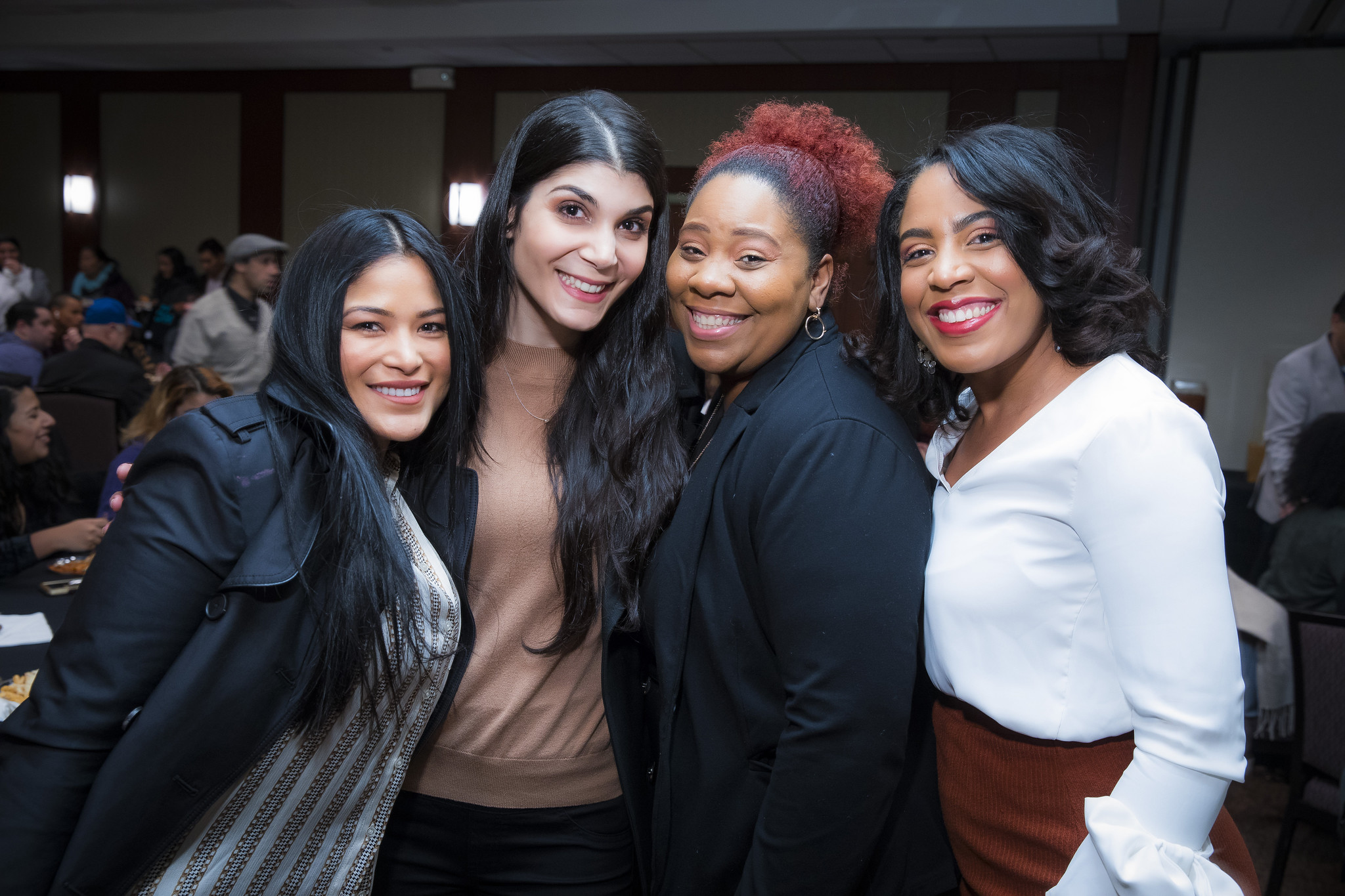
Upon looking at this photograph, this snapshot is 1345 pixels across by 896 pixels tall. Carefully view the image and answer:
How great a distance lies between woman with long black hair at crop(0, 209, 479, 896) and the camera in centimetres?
109

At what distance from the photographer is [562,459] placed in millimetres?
1585

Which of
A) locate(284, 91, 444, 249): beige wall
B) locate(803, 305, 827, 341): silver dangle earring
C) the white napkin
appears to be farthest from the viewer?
locate(284, 91, 444, 249): beige wall

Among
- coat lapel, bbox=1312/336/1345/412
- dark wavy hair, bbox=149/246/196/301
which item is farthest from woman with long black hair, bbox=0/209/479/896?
dark wavy hair, bbox=149/246/196/301

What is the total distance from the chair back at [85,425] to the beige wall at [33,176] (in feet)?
21.2

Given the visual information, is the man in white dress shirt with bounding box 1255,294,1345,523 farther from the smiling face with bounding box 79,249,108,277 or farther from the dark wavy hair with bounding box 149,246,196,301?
the smiling face with bounding box 79,249,108,277

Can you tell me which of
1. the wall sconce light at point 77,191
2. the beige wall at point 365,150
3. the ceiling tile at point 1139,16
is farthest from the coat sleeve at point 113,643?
the wall sconce light at point 77,191

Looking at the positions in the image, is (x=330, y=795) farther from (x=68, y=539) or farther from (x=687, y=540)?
(x=68, y=539)

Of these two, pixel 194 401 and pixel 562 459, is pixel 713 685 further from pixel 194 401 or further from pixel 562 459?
pixel 194 401

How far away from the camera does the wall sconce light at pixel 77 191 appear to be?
959cm

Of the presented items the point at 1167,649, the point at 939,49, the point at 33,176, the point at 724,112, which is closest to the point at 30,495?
the point at 1167,649

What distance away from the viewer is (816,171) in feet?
4.67

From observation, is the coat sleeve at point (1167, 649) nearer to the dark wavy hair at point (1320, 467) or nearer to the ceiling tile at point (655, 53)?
the dark wavy hair at point (1320, 467)

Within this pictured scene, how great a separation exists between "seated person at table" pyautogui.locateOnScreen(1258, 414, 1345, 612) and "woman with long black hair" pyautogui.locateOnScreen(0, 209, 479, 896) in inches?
130

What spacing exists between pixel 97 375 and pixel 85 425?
480mm
